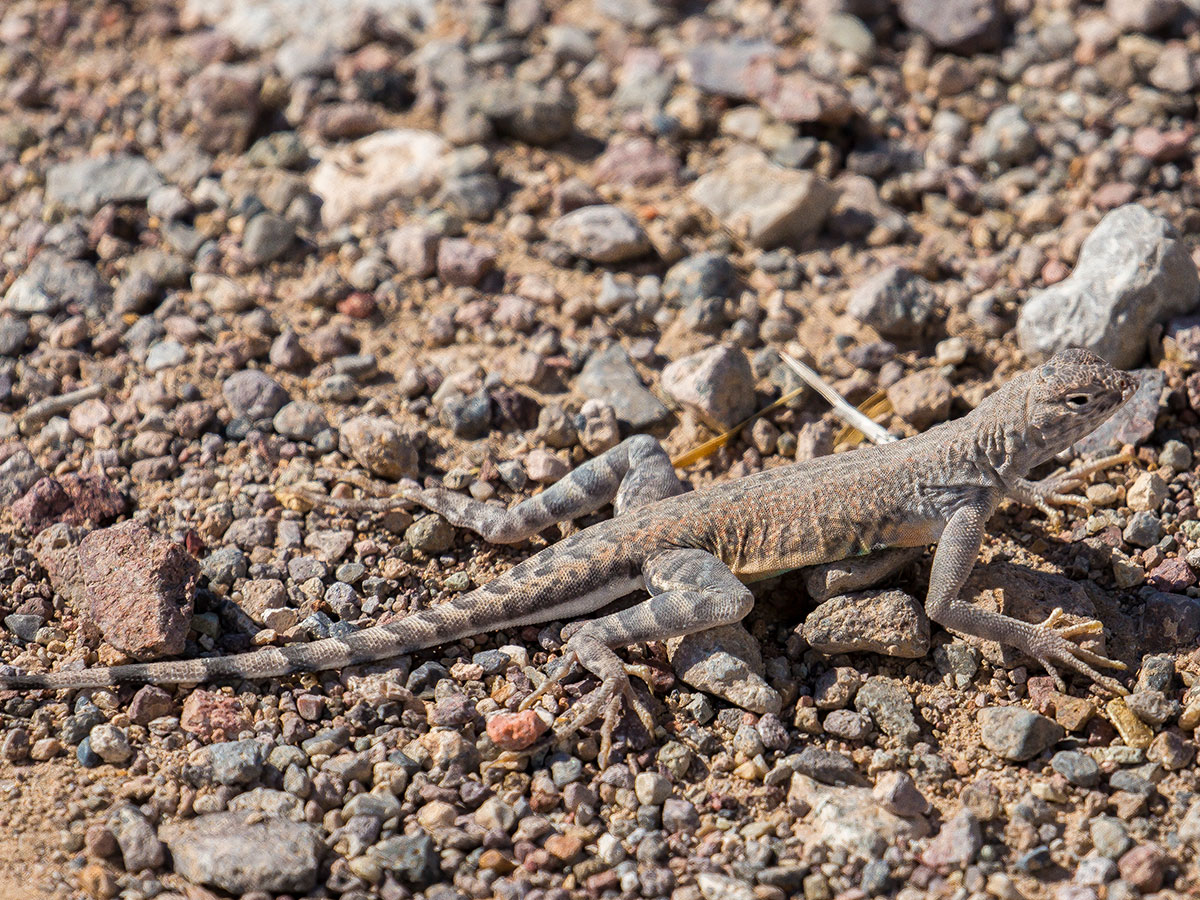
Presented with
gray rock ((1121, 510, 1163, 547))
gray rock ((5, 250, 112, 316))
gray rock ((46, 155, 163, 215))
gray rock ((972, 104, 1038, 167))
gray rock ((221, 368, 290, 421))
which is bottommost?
gray rock ((1121, 510, 1163, 547))

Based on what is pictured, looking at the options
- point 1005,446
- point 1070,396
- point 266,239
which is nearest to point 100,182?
point 266,239

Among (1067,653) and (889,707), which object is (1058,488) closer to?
(1067,653)

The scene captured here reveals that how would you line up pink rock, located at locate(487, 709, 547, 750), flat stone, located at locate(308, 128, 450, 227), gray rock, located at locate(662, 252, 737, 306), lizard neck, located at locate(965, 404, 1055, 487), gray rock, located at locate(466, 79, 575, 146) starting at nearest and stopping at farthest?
pink rock, located at locate(487, 709, 547, 750)
lizard neck, located at locate(965, 404, 1055, 487)
gray rock, located at locate(662, 252, 737, 306)
flat stone, located at locate(308, 128, 450, 227)
gray rock, located at locate(466, 79, 575, 146)

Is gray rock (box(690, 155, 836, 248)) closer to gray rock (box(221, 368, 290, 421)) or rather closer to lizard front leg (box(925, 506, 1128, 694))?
lizard front leg (box(925, 506, 1128, 694))

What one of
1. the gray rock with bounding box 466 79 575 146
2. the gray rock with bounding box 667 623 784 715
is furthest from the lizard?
the gray rock with bounding box 466 79 575 146

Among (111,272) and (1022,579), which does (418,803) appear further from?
(111,272)

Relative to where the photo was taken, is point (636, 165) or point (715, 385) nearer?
point (715, 385)

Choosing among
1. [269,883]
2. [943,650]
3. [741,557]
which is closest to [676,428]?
[741,557]
